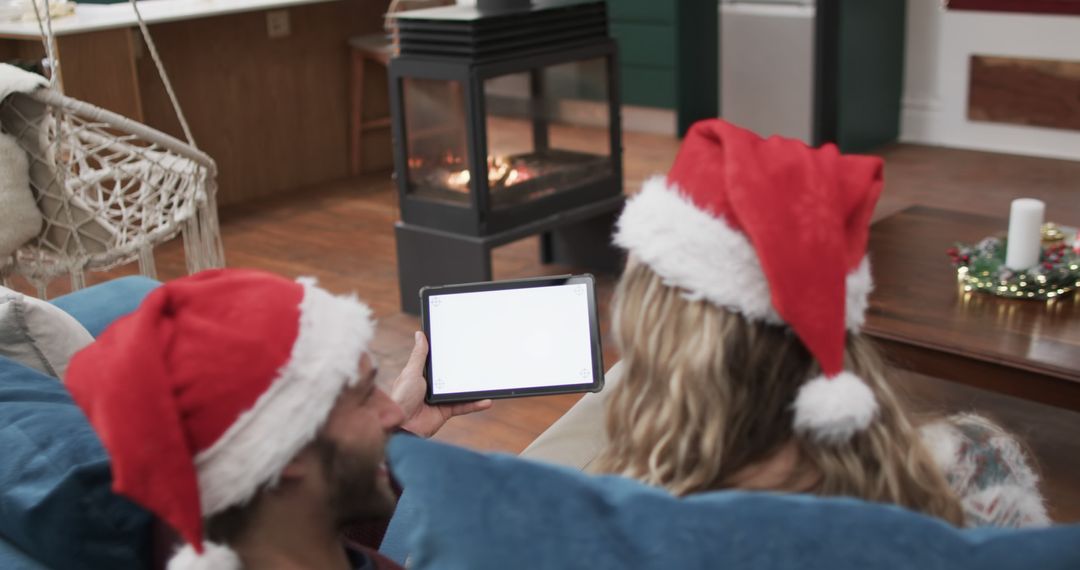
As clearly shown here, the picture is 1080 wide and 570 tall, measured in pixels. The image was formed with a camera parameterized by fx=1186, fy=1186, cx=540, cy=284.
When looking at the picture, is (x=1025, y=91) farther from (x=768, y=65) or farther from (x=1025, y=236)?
(x=1025, y=236)

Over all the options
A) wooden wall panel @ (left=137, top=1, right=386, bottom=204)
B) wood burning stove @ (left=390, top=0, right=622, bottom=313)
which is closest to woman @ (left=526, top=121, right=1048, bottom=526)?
wood burning stove @ (left=390, top=0, right=622, bottom=313)

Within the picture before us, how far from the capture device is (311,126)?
5.06 metres

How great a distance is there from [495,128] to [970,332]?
4.93 feet

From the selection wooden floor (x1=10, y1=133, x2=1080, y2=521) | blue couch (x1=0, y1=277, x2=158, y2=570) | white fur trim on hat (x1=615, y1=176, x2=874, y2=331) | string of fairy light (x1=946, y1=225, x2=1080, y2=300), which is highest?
white fur trim on hat (x1=615, y1=176, x2=874, y2=331)

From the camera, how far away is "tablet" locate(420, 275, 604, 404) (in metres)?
1.58

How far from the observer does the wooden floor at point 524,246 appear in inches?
103

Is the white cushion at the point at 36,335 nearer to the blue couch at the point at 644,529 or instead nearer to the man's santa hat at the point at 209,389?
the man's santa hat at the point at 209,389

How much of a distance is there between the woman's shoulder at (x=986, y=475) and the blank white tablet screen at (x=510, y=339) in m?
0.55

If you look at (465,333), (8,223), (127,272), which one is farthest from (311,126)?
(465,333)

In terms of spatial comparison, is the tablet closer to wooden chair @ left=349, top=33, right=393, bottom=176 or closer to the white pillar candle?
the white pillar candle

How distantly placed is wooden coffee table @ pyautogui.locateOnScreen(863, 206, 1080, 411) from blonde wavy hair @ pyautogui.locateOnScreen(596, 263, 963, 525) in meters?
1.17

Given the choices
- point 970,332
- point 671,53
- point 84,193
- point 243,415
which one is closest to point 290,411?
point 243,415

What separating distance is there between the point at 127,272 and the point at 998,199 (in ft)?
10.1

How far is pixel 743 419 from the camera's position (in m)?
1.02
